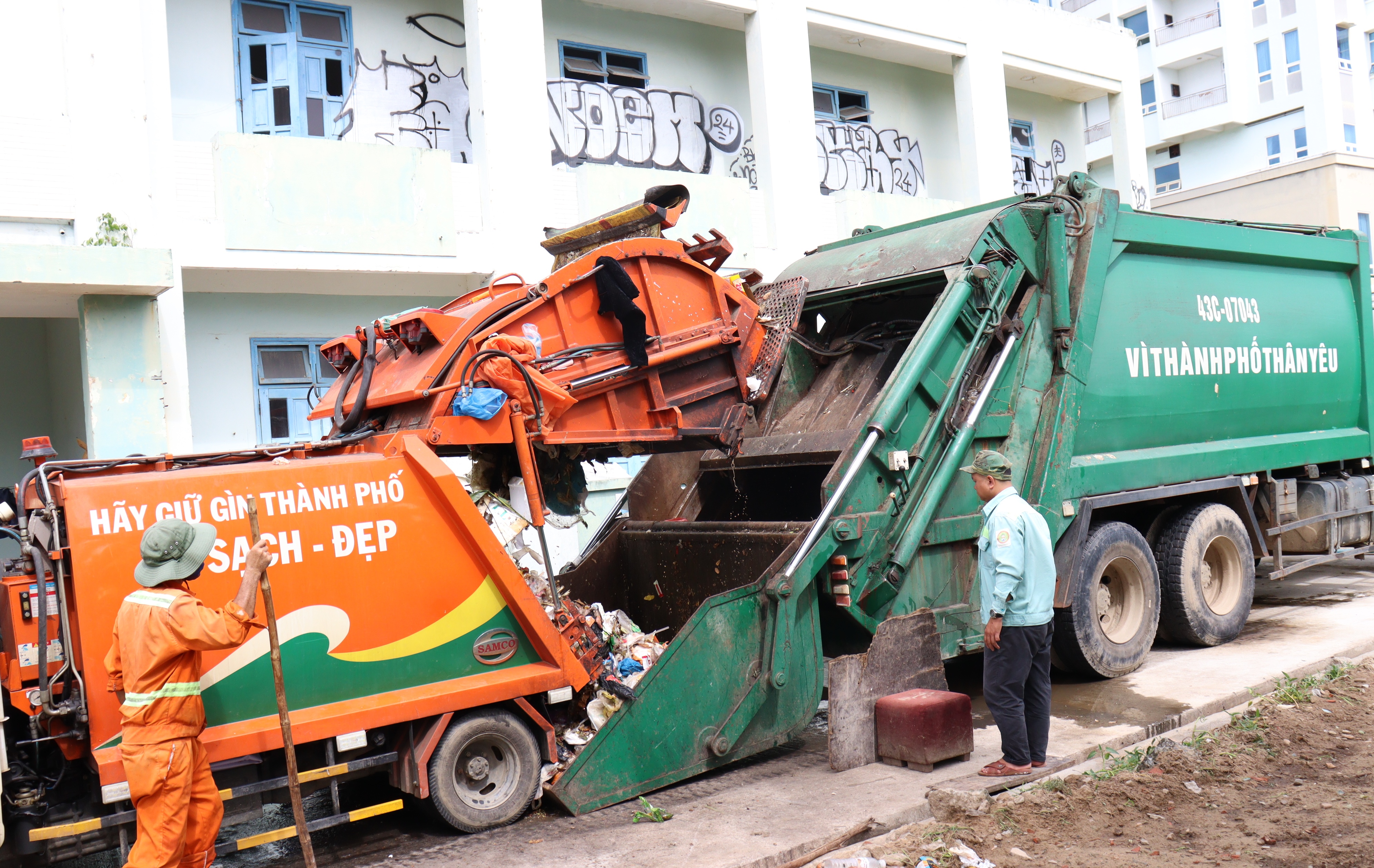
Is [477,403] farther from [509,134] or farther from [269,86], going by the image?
[269,86]

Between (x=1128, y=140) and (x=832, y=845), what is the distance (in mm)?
15389

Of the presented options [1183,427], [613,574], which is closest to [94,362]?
[613,574]

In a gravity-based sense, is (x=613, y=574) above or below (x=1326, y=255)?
below

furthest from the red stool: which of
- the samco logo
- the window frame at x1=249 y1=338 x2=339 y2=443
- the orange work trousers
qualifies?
the window frame at x1=249 y1=338 x2=339 y2=443

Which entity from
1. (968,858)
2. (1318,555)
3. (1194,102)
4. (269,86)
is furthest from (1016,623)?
(1194,102)

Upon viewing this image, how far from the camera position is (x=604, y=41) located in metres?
12.2

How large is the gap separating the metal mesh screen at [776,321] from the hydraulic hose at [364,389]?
1933 mm

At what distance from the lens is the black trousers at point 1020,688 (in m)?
4.48

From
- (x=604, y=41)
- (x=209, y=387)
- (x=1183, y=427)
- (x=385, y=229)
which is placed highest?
(x=604, y=41)

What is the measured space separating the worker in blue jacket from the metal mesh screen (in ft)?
4.89

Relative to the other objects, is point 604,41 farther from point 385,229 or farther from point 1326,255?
point 1326,255

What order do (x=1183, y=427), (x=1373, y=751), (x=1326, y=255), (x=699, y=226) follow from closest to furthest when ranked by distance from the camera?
(x=1373, y=751)
(x=1183, y=427)
(x=1326, y=255)
(x=699, y=226)

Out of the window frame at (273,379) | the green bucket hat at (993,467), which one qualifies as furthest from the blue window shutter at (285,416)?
the green bucket hat at (993,467)

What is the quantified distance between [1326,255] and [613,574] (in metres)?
5.81
